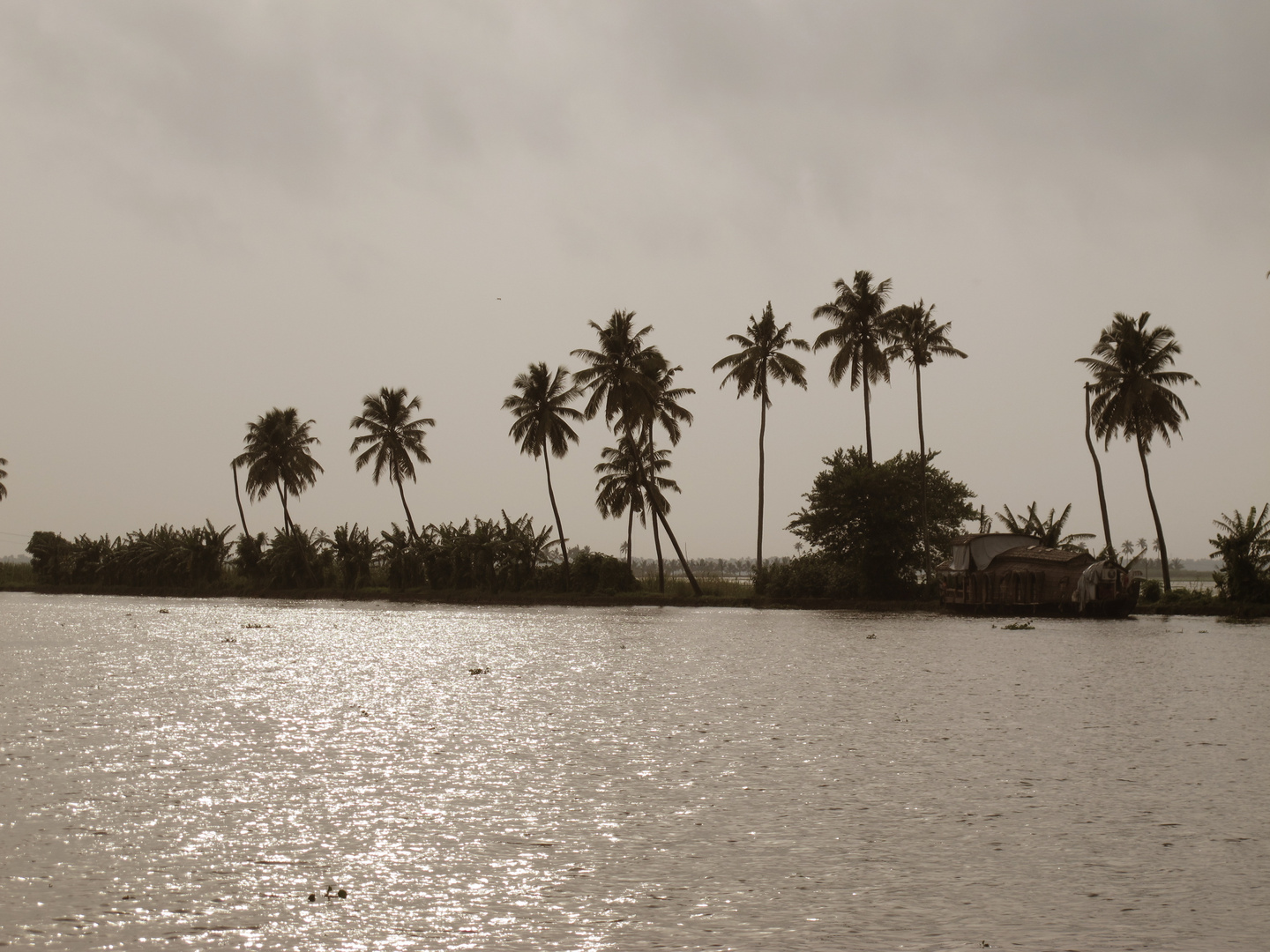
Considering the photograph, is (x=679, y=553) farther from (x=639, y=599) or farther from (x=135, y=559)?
(x=135, y=559)

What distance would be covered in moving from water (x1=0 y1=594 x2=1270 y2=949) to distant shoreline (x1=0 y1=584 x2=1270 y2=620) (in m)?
26.4

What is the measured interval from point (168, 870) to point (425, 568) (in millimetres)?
59710

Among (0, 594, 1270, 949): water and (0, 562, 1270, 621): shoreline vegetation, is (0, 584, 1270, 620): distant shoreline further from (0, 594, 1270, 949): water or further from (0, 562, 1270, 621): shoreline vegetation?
(0, 594, 1270, 949): water

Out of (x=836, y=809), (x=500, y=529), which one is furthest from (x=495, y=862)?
(x=500, y=529)

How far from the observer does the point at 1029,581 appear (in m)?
46.4

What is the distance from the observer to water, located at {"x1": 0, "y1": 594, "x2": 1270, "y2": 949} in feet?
21.8

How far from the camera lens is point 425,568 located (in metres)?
66.5

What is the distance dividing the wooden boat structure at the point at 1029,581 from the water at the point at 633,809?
22627mm

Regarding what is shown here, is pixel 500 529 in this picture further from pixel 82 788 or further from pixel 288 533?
pixel 82 788

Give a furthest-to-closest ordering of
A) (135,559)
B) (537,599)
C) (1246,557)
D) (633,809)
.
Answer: (135,559)
(537,599)
(1246,557)
(633,809)

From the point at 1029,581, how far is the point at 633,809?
132 ft

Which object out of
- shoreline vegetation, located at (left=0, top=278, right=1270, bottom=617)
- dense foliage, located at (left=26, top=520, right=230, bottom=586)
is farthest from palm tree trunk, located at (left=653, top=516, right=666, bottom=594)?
dense foliage, located at (left=26, top=520, right=230, bottom=586)

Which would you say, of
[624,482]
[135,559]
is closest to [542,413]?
[624,482]

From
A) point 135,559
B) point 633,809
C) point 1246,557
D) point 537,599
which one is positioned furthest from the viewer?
point 135,559
